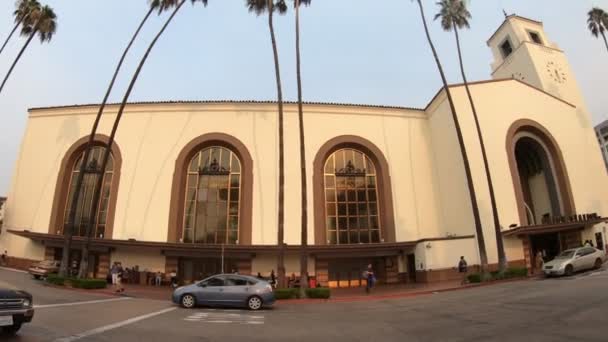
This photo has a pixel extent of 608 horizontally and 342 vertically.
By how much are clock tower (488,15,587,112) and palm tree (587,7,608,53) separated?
3.62m

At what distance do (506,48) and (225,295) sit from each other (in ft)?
135

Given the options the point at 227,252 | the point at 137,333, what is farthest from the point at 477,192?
the point at 137,333

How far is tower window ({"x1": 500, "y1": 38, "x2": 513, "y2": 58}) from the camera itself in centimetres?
4081

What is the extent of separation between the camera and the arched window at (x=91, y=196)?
29.1 metres

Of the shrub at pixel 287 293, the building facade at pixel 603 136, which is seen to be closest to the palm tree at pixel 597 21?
the shrub at pixel 287 293

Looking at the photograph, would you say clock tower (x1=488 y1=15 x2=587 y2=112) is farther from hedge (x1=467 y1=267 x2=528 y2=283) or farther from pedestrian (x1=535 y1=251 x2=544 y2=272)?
hedge (x1=467 y1=267 x2=528 y2=283)

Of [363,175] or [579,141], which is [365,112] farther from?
[579,141]

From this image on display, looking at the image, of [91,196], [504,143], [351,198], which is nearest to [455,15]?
[504,143]

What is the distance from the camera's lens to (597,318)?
29.6 ft

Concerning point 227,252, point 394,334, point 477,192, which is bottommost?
point 394,334

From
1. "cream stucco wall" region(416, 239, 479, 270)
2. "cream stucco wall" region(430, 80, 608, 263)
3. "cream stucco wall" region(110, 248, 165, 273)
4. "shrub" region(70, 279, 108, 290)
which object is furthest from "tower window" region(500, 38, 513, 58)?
"shrub" region(70, 279, 108, 290)

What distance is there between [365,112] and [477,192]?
1106 centimetres

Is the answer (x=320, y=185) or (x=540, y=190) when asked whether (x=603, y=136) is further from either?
(x=320, y=185)

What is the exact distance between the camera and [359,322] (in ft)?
37.6
